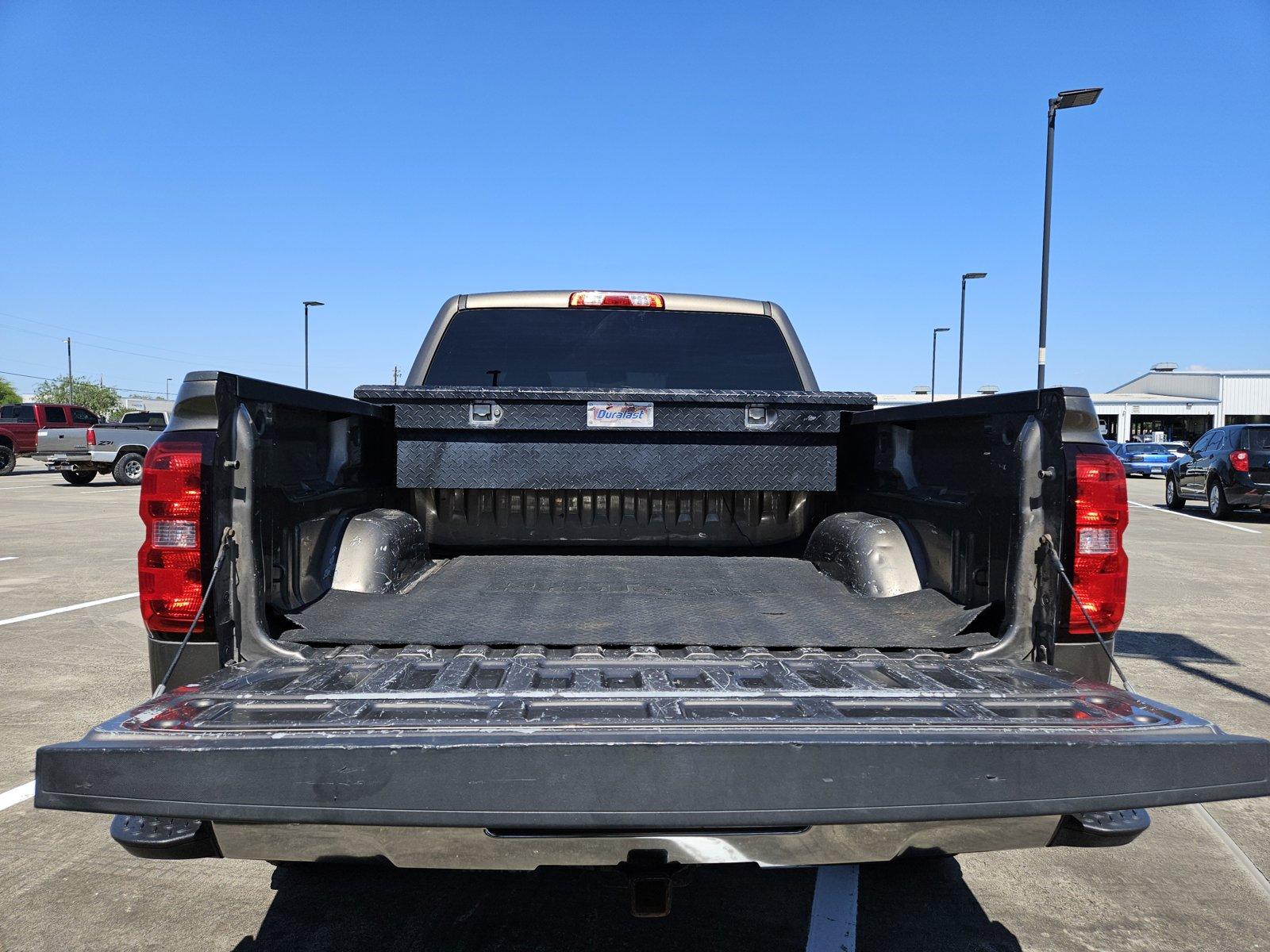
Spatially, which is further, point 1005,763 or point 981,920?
point 981,920

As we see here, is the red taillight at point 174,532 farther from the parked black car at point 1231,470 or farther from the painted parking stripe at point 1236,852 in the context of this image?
the parked black car at point 1231,470

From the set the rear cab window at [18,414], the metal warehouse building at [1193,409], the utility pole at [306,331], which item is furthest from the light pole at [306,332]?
the metal warehouse building at [1193,409]

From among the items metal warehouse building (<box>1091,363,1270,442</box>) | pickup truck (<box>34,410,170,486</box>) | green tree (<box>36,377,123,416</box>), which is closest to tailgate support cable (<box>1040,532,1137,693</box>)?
pickup truck (<box>34,410,170,486</box>)

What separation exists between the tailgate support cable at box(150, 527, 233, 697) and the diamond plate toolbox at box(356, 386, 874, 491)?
115 cm

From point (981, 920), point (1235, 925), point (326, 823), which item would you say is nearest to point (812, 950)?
point (981, 920)

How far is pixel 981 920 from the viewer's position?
9.38ft

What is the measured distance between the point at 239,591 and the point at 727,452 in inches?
78.6

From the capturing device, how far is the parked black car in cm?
1534

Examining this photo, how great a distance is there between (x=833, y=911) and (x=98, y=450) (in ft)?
81.8

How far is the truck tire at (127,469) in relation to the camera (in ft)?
76.0

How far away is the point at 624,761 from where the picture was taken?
170cm

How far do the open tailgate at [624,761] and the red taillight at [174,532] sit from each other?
41 cm

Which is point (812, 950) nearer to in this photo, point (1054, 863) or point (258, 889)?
point (1054, 863)

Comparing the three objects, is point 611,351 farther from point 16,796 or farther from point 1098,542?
point 16,796
